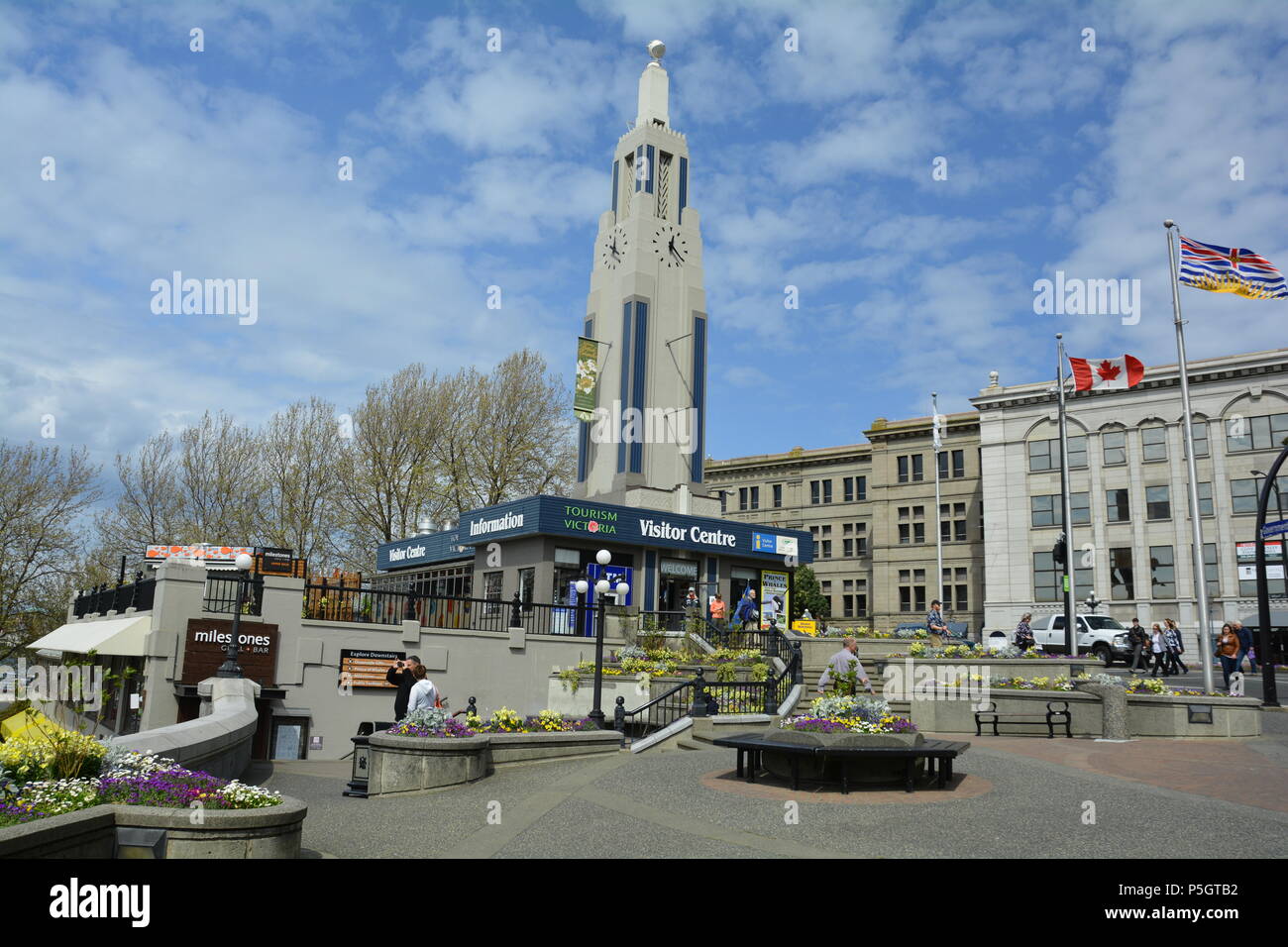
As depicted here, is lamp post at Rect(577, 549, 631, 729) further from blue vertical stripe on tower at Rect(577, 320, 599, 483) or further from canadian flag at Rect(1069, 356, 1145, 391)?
canadian flag at Rect(1069, 356, 1145, 391)

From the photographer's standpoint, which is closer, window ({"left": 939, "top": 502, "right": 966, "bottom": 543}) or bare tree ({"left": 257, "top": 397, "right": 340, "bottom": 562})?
bare tree ({"left": 257, "top": 397, "right": 340, "bottom": 562})

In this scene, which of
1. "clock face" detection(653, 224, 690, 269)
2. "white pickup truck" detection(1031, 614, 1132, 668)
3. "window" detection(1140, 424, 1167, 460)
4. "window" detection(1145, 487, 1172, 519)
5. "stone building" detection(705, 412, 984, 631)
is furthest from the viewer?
"stone building" detection(705, 412, 984, 631)

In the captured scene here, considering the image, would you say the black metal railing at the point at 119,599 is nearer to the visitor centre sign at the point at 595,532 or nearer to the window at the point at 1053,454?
the visitor centre sign at the point at 595,532

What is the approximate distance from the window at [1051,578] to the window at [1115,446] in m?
6.02

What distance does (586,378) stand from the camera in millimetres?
38156

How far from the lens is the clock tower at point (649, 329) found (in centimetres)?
3781

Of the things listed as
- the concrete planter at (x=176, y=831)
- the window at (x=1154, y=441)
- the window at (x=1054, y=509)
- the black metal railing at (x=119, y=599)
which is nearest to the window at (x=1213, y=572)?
the window at (x=1154, y=441)

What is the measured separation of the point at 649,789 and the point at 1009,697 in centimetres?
1038

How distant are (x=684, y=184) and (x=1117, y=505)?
3477 centimetres

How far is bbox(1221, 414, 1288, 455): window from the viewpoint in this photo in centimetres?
5256

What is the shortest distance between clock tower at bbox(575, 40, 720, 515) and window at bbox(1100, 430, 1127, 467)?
3179cm

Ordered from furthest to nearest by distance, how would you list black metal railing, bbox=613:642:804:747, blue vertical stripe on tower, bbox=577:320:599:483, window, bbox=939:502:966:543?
window, bbox=939:502:966:543
blue vertical stripe on tower, bbox=577:320:599:483
black metal railing, bbox=613:642:804:747

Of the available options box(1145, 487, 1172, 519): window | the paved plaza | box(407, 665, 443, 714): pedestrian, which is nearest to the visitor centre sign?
box(407, 665, 443, 714): pedestrian
